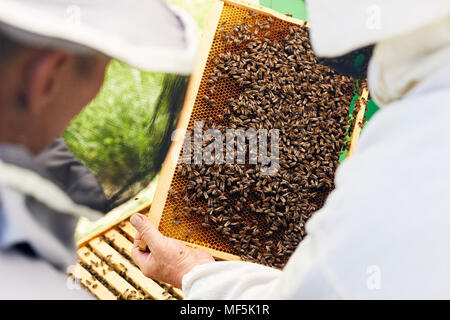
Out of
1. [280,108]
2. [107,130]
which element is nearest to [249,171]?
[280,108]

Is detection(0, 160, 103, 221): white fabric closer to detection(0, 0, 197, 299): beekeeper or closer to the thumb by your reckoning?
detection(0, 0, 197, 299): beekeeper

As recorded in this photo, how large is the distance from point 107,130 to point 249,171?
3.70ft

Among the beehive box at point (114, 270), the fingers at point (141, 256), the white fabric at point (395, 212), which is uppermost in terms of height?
the white fabric at point (395, 212)

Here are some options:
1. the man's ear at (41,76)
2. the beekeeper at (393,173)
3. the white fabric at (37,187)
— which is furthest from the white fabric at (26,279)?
the beekeeper at (393,173)

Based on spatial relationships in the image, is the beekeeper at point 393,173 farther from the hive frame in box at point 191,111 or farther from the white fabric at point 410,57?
the hive frame in box at point 191,111

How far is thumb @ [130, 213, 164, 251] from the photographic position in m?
2.18

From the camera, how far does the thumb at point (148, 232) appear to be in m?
2.18

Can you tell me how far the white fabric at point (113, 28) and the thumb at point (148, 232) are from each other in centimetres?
117

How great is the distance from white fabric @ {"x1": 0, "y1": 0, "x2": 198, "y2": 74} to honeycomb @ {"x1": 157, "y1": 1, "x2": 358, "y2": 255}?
3.27 feet

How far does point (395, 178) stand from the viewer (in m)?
0.95

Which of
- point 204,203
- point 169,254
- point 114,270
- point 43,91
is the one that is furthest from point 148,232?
point 43,91

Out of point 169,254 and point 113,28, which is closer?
point 113,28

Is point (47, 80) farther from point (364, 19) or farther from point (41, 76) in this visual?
point (364, 19)

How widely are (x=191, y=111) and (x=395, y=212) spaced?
5.28 ft
